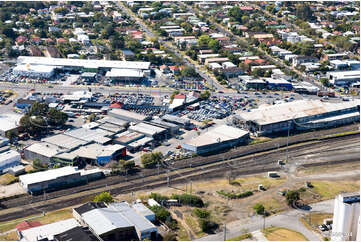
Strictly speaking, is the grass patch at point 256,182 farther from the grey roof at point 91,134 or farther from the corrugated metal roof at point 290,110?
the grey roof at point 91,134

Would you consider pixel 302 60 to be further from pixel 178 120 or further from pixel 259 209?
pixel 259 209

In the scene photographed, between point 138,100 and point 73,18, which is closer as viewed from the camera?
point 138,100

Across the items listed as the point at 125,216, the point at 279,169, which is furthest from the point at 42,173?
the point at 279,169

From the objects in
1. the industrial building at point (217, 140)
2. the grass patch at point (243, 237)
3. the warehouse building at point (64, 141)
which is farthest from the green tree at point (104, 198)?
the industrial building at point (217, 140)

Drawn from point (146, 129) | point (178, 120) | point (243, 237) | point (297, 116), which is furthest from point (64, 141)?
point (297, 116)

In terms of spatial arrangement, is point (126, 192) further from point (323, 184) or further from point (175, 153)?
point (323, 184)

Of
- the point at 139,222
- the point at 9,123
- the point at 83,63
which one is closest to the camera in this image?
the point at 139,222

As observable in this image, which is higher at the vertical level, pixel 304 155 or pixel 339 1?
pixel 339 1
